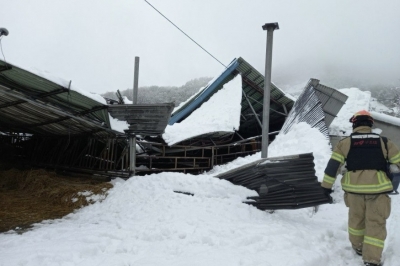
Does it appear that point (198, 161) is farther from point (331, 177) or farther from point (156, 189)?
point (331, 177)

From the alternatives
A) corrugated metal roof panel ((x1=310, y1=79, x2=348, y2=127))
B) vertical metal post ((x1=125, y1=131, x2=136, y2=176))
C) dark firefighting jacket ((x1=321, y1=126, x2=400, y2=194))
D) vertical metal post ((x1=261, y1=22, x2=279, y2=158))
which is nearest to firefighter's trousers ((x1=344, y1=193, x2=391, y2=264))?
dark firefighting jacket ((x1=321, y1=126, x2=400, y2=194))

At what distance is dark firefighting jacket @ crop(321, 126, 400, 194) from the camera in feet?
11.9

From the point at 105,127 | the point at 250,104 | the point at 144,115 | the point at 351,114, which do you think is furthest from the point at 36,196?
the point at 351,114

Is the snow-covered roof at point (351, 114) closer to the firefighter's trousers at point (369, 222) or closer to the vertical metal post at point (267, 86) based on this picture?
the vertical metal post at point (267, 86)

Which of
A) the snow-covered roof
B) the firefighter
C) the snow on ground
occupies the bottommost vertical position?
the snow on ground

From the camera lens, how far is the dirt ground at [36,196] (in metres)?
5.38

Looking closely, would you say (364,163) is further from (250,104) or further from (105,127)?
(250,104)

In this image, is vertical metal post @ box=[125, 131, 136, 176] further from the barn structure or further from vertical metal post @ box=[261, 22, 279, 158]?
vertical metal post @ box=[261, 22, 279, 158]

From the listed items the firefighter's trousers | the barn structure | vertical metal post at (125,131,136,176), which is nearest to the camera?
the firefighter's trousers

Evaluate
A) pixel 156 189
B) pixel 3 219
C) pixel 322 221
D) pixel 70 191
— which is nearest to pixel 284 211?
pixel 322 221

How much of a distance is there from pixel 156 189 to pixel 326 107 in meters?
9.05

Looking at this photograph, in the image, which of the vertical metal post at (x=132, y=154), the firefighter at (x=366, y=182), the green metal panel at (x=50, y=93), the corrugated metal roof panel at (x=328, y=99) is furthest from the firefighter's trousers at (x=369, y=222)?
the corrugated metal roof panel at (x=328, y=99)

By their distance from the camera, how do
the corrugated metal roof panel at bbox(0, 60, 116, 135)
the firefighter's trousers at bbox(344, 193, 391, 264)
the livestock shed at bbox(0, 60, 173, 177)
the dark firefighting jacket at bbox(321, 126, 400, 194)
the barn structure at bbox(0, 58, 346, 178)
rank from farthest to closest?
the barn structure at bbox(0, 58, 346, 178)
the livestock shed at bbox(0, 60, 173, 177)
the corrugated metal roof panel at bbox(0, 60, 116, 135)
the dark firefighting jacket at bbox(321, 126, 400, 194)
the firefighter's trousers at bbox(344, 193, 391, 264)

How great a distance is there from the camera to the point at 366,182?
12.0 ft
